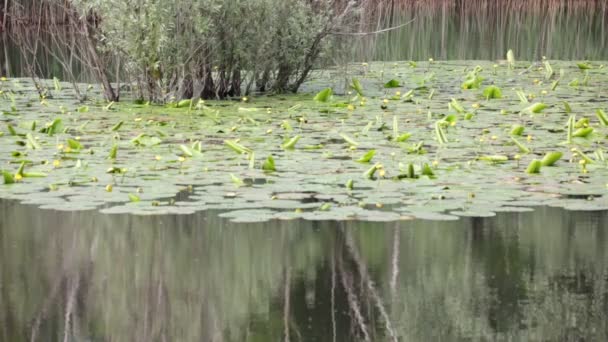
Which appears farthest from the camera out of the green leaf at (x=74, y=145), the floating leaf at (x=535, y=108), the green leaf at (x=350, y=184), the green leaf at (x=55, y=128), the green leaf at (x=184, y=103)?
the green leaf at (x=184, y=103)

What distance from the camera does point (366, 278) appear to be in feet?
15.9

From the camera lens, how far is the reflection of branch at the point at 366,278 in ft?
13.7

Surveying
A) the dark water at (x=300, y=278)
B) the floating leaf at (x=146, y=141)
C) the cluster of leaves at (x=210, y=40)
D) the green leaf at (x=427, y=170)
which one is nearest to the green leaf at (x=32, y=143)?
the floating leaf at (x=146, y=141)

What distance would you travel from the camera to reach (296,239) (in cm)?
552

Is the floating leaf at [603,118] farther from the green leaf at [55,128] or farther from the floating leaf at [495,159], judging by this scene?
the green leaf at [55,128]

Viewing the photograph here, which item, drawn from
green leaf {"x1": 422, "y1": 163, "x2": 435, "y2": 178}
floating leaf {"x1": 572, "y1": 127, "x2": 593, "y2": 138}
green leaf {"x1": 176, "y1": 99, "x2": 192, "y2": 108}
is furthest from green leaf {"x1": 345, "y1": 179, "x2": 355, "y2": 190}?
green leaf {"x1": 176, "y1": 99, "x2": 192, "y2": 108}

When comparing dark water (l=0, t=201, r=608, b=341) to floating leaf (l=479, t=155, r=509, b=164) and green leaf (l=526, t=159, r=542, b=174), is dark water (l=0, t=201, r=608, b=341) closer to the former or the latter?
green leaf (l=526, t=159, r=542, b=174)

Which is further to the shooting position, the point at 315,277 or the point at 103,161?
the point at 103,161

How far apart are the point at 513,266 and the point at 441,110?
17.0 feet

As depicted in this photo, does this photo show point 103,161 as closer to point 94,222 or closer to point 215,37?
point 94,222

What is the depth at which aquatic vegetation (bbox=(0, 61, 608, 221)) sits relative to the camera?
6152 millimetres

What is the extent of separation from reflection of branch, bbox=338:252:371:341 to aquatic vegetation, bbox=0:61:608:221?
851 mm

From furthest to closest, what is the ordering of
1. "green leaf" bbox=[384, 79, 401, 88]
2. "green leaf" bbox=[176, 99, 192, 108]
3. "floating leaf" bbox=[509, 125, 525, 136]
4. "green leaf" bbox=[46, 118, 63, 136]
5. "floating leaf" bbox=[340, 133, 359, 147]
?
"green leaf" bbox=[384, 79, 401, 88] → "green leaf" bbox=[176, 99, 192, 108] → "green leaf" bbox=[46, 118, 63, 136] → "floating leaf" bbox=[509, 125, 525, 136] → "floating leaf" bbox=[340, 133, 359, 147]

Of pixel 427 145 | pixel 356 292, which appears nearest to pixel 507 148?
pixel 427 145
